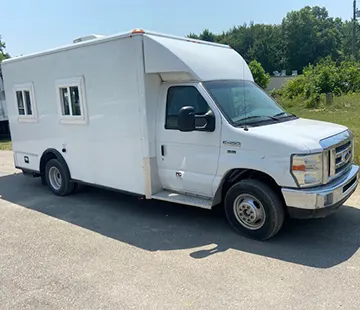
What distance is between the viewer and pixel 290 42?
260ft

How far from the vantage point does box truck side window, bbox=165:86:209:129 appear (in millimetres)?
5137

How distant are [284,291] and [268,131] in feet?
6.53

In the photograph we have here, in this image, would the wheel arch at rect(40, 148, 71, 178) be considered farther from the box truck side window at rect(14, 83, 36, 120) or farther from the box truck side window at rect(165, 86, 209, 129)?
the box truck side window at rect(165, 86, 209, 129)

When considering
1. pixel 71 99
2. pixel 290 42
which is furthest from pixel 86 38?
pixel 290 42

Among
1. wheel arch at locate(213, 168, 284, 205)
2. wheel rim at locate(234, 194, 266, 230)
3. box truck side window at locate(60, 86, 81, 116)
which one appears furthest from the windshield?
box truck side window at locate(60, 86, 81, 116)

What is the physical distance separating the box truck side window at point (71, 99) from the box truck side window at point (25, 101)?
106cm

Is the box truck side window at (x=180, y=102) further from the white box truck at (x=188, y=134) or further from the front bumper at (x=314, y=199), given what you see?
the front bumper at (x=314, y=199)

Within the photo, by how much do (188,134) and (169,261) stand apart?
1.82m

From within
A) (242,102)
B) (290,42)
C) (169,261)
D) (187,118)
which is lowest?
(169,261)

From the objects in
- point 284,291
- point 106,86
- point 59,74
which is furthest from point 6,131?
point 284,291

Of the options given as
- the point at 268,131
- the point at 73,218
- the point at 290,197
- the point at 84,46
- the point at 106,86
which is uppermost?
the point at 84,46

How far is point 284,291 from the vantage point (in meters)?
3.62

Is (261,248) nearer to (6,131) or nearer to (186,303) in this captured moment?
(186,303)

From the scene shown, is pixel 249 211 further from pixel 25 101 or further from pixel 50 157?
pixel 25 101
